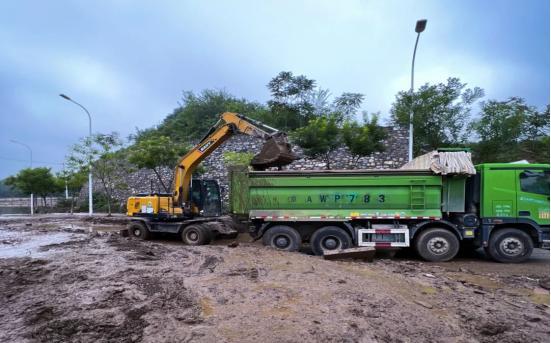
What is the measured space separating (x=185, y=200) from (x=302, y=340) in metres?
8.79

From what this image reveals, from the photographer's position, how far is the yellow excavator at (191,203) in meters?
11.2

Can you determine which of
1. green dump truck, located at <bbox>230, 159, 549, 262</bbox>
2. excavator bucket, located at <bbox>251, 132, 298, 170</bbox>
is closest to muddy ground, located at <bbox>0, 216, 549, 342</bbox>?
green dump truck, located at <bbox>230, 159, 549, 262</bbox>

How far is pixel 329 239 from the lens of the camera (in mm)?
9367

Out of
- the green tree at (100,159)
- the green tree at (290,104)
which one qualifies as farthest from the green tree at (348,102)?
the green tree at (100,159)

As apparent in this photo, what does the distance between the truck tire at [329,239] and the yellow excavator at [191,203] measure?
3261mm

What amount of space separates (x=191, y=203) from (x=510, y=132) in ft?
42.2

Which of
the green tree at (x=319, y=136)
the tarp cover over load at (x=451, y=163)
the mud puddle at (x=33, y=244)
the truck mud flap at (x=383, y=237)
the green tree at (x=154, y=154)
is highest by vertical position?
the green tree at (x=319, y=136)

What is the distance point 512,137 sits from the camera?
50.0ft

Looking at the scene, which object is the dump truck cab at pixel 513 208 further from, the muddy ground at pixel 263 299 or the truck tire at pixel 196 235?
the truck tire at pixel 196 235

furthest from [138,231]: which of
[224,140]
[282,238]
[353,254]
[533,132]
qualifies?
[533,132]

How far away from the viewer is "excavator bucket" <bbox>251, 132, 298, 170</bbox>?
10000mm

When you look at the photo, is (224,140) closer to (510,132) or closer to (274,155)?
(274,155)

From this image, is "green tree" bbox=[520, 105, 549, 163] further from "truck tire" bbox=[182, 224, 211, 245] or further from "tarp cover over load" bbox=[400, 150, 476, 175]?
"truck tire" bbox=[182, 224, 211, 245]

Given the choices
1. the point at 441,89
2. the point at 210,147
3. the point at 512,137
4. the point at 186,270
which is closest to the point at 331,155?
the point at 441,89
